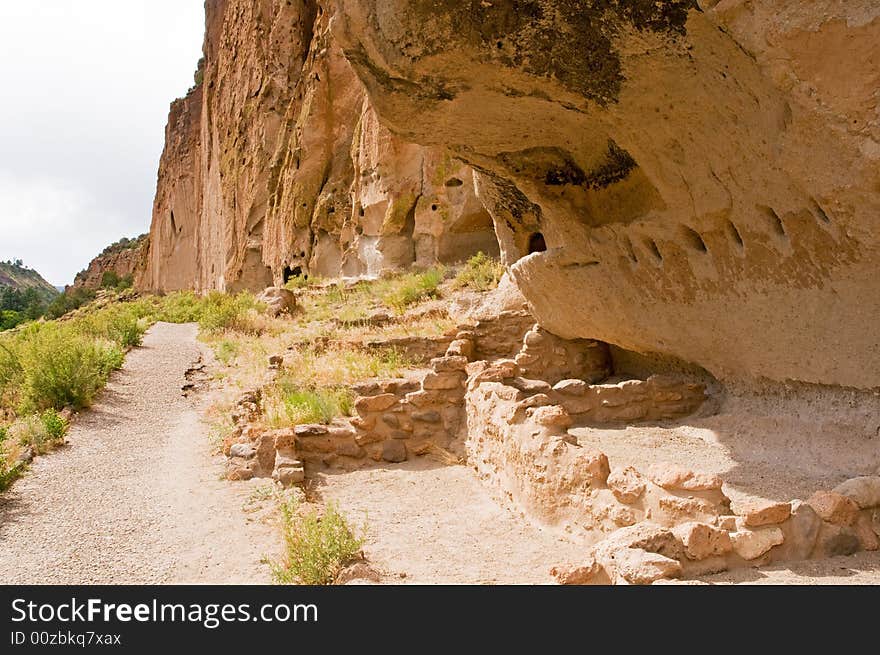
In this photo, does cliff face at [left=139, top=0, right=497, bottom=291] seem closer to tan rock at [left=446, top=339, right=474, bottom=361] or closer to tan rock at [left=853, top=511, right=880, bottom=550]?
tan rock at [left=446, top=339, right=474, bottom=361]

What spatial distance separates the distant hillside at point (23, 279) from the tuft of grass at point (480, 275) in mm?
92849

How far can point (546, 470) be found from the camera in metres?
4.64

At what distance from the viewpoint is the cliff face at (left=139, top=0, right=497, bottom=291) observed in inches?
647

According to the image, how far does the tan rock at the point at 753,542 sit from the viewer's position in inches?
128

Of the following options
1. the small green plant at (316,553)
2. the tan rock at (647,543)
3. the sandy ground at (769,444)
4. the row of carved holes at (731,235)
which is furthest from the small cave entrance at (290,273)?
the tan rock at (647,543)

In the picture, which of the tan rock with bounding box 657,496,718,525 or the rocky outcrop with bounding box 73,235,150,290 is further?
the rocky outcrop with bounding box 73,235,150,290

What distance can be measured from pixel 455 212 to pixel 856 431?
11.7 m

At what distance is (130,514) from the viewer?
5.24 meters

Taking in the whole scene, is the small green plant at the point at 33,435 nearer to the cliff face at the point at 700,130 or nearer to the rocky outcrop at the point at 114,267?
the cliff face at the point at 700,130

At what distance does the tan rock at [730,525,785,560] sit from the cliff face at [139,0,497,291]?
39.6 feet

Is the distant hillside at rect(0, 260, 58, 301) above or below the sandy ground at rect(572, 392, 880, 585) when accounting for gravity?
above

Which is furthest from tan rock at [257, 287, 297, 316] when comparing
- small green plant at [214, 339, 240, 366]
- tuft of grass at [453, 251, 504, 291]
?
tuft of grass at [453, 251, 504, 291]

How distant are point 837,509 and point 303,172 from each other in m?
20.3
